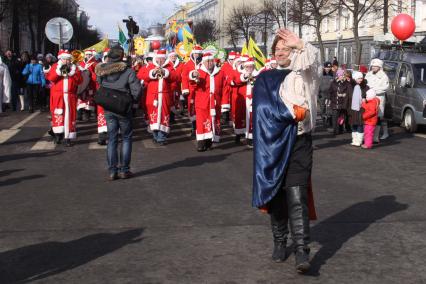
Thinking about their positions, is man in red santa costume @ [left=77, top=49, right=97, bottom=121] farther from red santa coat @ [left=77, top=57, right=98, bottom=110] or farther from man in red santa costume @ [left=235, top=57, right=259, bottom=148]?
man in red santa costume @ [left=235, top=57, right=259, bottom=148]

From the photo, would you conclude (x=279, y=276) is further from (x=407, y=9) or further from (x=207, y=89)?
(x=407, y=9)

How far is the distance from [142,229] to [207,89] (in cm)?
653

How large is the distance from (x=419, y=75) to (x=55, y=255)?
13.1 metres

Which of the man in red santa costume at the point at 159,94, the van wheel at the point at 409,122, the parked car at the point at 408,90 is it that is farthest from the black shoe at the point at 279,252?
the van wheel at the point at 409,122

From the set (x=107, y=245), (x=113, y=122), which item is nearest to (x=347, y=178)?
(x=113, y=122)

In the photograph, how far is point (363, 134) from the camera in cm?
1349

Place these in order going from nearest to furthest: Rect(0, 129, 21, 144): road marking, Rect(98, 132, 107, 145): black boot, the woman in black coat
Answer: Rect(98, 132, 107, 145): black boot
Rect(0, 129, 21, 144): road marking
the woman in black coat


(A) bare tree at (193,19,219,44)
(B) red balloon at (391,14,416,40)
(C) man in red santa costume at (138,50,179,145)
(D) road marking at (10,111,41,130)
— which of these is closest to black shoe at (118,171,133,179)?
(C) man in red santa costume at (138,50,179,145)

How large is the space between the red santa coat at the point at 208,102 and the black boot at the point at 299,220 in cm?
740

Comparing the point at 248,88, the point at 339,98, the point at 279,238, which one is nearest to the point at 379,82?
the point at 339,98

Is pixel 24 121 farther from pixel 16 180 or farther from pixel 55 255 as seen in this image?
pixel 55 255

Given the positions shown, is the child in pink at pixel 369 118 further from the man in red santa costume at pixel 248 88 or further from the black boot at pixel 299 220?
the black boot at pixel 299 220

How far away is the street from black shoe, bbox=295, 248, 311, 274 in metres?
0.08

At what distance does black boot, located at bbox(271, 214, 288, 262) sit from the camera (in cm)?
526
